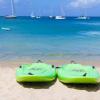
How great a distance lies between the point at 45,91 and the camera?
908cm

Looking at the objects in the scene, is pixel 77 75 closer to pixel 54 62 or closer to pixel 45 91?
pixel 45 91

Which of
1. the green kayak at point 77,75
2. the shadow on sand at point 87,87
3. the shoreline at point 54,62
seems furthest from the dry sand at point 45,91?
the shoreline at point 54,62

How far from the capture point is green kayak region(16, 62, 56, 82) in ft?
29.8

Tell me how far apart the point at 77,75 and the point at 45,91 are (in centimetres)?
110

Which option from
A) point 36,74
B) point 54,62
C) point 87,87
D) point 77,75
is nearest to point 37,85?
point 36,74

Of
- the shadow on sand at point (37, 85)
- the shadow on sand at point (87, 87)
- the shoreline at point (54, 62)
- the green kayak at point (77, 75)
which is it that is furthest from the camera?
the shoreline at point (54, 62)

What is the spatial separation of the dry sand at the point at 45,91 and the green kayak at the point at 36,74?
280 millimetres

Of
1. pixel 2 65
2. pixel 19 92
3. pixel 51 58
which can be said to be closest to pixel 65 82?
pixel 19 92

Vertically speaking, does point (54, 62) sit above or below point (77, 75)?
below

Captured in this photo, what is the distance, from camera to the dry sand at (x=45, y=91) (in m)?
8.60

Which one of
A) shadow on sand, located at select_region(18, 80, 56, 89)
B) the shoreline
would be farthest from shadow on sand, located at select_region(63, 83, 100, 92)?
the shoreline

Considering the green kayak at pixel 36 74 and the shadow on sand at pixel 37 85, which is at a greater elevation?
the green kayak at pixel 36 74

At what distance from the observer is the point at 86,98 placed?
8578 mm

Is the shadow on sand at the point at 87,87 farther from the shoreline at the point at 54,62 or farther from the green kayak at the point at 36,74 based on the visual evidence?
the shoreline at the point at 54,62
